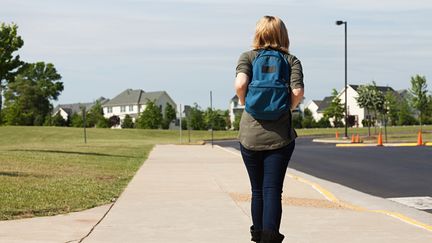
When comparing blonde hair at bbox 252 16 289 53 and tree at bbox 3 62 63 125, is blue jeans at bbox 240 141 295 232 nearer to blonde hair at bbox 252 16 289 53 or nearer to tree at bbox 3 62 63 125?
blonde hair at bbox 252 16 289 53

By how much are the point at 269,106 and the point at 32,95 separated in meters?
105

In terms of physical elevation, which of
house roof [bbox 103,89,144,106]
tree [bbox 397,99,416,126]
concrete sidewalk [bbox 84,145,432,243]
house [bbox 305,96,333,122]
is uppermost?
house roof [bbox 103,89,144,106]

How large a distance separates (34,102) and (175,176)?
313 ft

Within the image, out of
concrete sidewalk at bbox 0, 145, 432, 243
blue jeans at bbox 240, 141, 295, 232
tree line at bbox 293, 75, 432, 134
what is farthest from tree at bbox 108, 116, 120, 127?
blue jeans at bbox 240, 141, 295, 232

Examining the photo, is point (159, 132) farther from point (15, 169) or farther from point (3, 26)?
point (15, 169)

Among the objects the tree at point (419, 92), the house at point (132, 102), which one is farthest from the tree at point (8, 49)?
the house at point (132, 102)

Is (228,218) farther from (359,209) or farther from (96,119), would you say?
(96,119)

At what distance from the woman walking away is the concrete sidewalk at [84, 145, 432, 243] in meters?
1.75

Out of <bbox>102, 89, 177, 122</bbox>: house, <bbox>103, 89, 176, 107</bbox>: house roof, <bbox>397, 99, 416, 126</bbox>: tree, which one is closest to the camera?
<bbox>397, 99, 416, 126</bbox>: tree

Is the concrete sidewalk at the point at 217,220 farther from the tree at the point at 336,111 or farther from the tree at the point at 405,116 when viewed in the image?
the tree at the point at 405,116

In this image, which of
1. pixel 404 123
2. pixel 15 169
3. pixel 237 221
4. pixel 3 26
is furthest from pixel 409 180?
pixel 404 123

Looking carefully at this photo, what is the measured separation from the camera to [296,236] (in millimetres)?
7070

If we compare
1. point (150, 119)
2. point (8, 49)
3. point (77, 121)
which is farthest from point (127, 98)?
point (8, 49)

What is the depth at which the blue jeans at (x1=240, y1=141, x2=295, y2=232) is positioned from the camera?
16.7 ft
